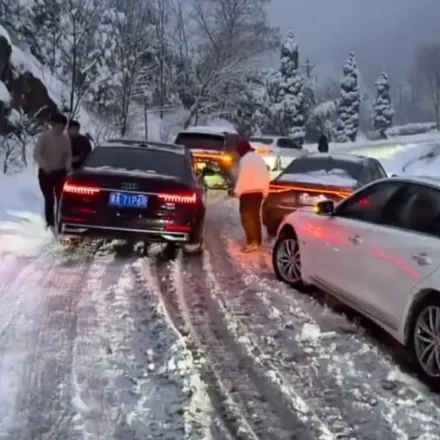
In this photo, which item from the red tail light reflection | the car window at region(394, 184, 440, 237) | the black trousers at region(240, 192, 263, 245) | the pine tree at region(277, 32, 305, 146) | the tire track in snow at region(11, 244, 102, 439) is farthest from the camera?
the pine tree at region(277, 32, 305, 146)

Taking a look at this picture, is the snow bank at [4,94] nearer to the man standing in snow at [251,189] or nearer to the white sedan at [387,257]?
the man standing in snow at [251,189]

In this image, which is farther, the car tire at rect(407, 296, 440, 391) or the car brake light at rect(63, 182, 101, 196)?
the car brake light at rect(63, 182, 101, 196)

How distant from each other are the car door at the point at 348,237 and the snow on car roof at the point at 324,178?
310 centimetres

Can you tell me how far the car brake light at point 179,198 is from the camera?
30.6 ft

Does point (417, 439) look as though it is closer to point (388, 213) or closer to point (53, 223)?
point (388, 213)

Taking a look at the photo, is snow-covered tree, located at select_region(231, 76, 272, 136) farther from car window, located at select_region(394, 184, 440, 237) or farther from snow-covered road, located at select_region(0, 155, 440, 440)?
car window, located at select_region(394, 184, 440, 237)

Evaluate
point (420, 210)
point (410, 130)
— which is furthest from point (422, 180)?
point (410, 130)

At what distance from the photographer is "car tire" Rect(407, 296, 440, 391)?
A: 210 inches

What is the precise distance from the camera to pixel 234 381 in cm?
527

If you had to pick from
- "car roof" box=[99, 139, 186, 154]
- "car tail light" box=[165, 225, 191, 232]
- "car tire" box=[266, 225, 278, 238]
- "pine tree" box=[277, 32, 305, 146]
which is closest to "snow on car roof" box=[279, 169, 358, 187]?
"car tire" box=[266, 225, 278, 238]

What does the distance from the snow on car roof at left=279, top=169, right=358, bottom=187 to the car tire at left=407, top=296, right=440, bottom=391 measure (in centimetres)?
524

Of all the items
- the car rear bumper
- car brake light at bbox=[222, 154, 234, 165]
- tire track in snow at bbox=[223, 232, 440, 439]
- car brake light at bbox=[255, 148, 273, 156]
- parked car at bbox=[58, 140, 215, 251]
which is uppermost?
car brake light at bbox=[255, 148, 273, 156]

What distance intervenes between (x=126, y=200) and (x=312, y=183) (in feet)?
9.19

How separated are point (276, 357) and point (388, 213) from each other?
1.64 metres
